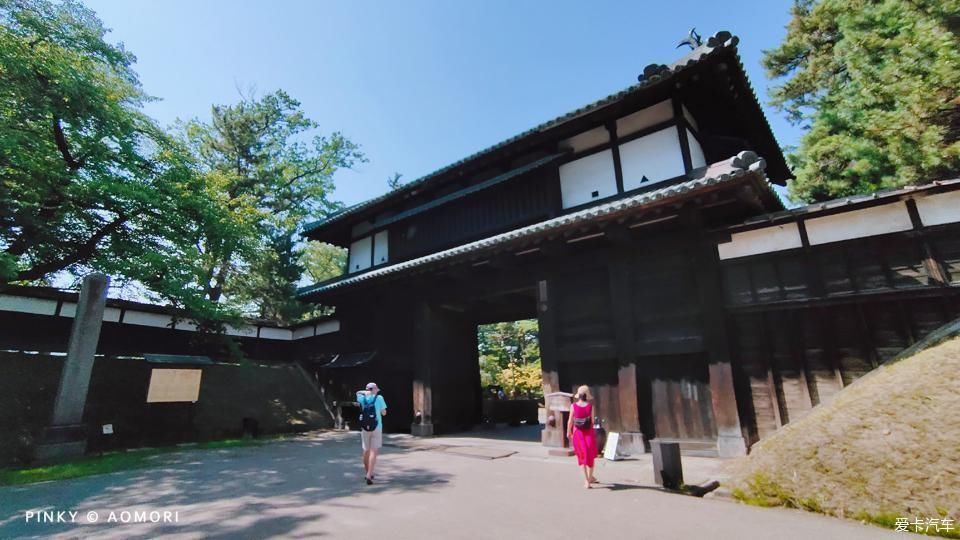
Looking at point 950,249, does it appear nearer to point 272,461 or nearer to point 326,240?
point 272,461

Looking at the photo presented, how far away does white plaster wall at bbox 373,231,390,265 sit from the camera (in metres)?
15.4

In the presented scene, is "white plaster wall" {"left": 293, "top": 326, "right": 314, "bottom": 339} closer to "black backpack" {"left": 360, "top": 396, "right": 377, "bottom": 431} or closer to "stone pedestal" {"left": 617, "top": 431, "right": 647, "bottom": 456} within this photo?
"black backpack" {"left": 360, "top": 396, "right": 377, "bottom": 431}

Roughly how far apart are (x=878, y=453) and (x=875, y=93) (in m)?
9.44

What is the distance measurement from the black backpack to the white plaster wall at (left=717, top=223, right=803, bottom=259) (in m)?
7.29

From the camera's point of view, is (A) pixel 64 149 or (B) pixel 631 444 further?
(A) pixel 64 149

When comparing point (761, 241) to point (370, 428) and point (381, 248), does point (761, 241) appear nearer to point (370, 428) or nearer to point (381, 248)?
point (370, 428)

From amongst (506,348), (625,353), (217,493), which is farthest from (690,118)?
(506,348)

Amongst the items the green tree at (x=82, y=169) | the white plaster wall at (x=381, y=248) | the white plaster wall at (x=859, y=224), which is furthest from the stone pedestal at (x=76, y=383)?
the white plaster wall at (x=859, y=224)

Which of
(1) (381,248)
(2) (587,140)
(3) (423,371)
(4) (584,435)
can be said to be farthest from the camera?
(1) (381,248)

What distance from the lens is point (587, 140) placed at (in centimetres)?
1088

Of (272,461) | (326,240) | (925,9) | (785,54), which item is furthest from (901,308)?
(326,240)

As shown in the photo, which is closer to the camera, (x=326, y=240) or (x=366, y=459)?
(x=366, y=459)

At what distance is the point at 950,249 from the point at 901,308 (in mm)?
1107

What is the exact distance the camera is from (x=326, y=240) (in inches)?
696
